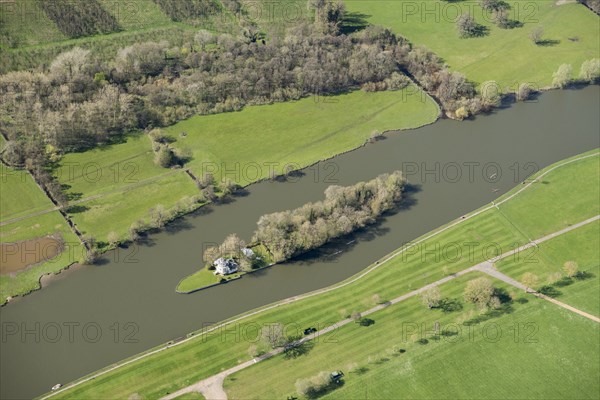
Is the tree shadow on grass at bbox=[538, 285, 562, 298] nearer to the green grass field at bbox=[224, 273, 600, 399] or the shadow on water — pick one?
the green grass field at bbox=[224, 273, 600, 399]

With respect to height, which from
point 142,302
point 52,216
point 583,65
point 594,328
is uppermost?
point 583,65

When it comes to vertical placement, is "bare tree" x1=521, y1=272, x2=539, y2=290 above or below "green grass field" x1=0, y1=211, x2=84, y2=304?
below

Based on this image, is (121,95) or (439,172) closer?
(439,172)

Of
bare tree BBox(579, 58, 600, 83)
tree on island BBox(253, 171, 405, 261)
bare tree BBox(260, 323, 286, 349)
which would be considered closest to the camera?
bare tree BBox(260, 323, 286, 349)

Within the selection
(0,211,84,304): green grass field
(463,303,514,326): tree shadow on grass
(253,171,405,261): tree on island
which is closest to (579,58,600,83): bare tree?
(253,171,405,261): tree on island

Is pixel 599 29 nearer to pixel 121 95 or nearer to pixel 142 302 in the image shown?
pixel 121 95

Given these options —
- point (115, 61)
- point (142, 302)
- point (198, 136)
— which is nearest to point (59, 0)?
point (115, 61)

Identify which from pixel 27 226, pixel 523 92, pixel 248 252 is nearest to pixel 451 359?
pixel 248 252
